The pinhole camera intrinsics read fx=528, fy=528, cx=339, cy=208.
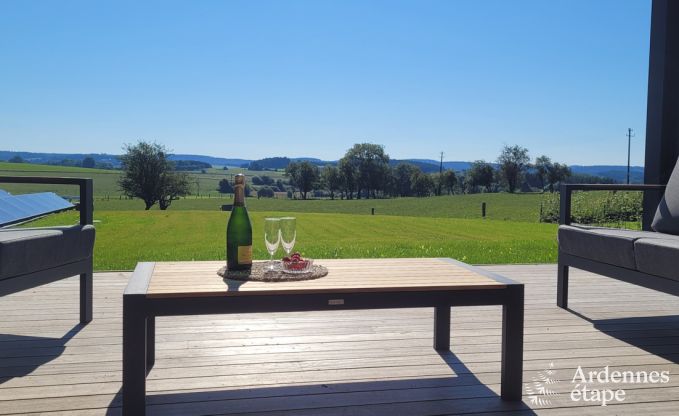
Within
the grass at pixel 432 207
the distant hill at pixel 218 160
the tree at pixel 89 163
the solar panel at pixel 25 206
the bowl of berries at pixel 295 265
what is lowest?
the grass at pixel 432 207

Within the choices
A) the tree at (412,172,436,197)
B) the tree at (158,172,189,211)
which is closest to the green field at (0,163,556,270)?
the tree at (158,172,189,211)

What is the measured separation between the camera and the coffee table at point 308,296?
1.45 m

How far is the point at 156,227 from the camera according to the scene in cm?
1374

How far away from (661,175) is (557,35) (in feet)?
39.8

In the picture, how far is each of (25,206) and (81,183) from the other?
15.3 ft

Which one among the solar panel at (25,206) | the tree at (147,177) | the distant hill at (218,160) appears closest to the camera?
the solar panel at (25,206)

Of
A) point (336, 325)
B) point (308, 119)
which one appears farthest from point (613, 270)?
point (308, 119)

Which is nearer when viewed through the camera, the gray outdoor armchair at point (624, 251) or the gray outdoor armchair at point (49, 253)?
the gray outdoor armchair at point (49, 253)

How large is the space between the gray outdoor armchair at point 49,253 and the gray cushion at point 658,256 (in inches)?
105

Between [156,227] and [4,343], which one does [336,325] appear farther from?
[156,227]

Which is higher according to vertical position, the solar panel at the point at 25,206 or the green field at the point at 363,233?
the solar panel at the point at 25,206

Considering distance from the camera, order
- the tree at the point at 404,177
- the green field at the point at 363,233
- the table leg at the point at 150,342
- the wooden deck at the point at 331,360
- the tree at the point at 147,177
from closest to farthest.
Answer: the wooden deck at the point at 331,360 → the table leg at the point at 150,342 → the green field at the point at 363,233 → the tree at the point at 147,177 → the tree at the point at 404,177

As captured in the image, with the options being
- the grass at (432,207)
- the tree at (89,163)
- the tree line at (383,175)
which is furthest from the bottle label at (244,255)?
the tree at (89,163)

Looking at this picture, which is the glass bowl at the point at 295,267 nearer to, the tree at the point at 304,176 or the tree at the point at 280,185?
the tree at the point at 280,185
